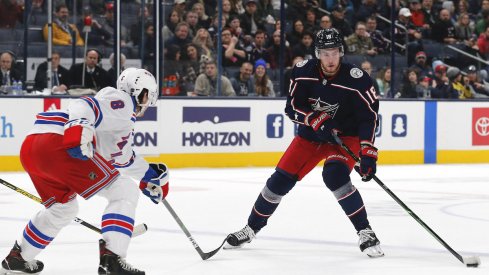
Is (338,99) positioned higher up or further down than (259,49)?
further down

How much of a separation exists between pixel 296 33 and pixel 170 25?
1.75m

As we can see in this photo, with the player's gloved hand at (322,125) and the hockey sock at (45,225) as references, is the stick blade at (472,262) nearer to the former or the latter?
the player's gloved hand at (322,125)

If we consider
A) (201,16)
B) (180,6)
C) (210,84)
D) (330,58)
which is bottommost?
(210,84)

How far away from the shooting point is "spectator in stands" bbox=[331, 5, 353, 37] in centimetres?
1225

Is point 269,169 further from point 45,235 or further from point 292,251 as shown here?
point 45,235

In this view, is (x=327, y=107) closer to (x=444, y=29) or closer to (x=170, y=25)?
(x=170, y=25)

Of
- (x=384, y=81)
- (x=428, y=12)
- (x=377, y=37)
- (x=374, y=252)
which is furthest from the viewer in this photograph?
(x=428, y=12)

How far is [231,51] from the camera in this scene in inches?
443

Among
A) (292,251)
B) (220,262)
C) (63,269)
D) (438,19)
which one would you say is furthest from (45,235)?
(438,19)

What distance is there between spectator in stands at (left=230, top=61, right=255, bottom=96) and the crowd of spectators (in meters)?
0.01

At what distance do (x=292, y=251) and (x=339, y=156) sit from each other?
505mm

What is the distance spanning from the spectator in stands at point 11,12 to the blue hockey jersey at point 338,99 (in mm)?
5830

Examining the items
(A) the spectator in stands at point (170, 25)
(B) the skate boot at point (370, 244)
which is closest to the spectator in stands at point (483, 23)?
(A) the spectator in stands at point (170, 25)

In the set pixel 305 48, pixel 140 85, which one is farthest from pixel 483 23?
pixel 140 85
